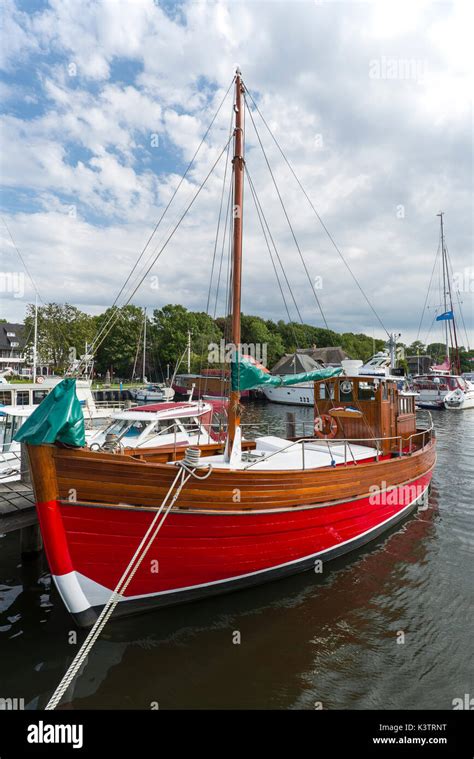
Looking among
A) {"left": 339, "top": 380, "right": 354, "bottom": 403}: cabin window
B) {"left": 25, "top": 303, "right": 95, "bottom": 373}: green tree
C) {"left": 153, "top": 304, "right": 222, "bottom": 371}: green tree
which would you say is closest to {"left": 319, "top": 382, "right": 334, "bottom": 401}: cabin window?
{"left": 339, "top": 380, "right": 354, "bottom": 403}: cabin window

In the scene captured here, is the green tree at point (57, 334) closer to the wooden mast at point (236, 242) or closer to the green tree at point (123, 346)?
the green tree at point (123, 346)

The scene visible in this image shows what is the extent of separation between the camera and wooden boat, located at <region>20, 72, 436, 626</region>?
592 cm

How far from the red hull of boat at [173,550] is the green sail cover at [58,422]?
969 millimetres

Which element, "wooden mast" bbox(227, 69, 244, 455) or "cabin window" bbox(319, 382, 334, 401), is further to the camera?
"cabin window" bbox(319, 382, 334, 401)

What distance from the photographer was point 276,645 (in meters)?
6.46

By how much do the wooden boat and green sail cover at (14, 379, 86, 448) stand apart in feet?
0.38

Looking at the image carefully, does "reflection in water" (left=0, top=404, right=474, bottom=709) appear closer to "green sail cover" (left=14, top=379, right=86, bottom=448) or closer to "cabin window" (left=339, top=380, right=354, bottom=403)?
"green sail cover" (left=14, top=379, right=86, bottom=448)

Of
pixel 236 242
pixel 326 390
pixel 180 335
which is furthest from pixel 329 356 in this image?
pixel 236 242

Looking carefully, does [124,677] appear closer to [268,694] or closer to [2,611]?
[268,694]

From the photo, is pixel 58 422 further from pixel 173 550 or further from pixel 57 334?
pixel 57 334

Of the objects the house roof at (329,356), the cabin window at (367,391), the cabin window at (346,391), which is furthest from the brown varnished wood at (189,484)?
the house roof at (329,356)

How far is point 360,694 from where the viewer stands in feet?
18.3

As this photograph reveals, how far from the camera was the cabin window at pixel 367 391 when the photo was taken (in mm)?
11188

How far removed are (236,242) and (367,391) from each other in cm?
585
